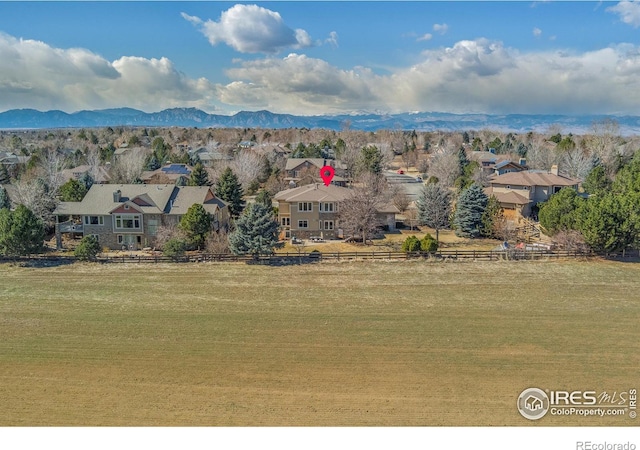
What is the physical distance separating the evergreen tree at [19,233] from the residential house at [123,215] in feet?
17.9

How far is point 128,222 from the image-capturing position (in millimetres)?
44719

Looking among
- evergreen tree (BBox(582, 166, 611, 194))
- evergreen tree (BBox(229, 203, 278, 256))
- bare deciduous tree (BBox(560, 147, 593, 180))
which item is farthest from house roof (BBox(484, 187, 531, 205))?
evergreen tree (BBox(229, 203, 278, 256))

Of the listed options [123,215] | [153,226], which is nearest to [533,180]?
[153,226]

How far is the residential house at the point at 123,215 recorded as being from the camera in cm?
4459

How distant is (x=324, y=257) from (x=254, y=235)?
6.17 metres

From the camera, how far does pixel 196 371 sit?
67.4ft

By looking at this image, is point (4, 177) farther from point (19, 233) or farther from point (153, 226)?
point (153, 226)

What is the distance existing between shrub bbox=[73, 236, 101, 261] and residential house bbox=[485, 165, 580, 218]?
139 ft

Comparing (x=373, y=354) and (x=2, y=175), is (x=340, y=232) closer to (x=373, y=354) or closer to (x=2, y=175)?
(x=373, y=354)

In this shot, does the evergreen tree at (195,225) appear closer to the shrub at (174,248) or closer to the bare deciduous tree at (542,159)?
the shrub at (174,248)

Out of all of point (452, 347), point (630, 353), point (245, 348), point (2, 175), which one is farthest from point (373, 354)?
point (2, 175)

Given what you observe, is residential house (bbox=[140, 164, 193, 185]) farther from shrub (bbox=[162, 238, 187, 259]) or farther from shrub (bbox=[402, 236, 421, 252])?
shrub (bbox=[402, 236, 421, 252])
